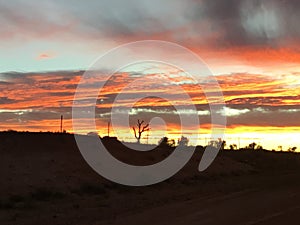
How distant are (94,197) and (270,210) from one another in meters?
12.5

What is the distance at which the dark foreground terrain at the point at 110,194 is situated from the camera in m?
16.8

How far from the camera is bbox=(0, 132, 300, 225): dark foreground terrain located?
16.8 metres

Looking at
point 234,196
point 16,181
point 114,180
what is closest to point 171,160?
point 114,180

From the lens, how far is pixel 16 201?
2511 centimetres

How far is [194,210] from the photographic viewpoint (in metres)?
18.2

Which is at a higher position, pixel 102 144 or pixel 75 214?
pixel 102 144

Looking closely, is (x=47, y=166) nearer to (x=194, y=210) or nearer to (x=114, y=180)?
(x=114, y=180)

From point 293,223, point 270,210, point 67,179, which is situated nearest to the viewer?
point 293,223

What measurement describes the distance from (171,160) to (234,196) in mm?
28806

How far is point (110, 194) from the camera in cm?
2978

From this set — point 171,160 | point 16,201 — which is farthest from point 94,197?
point 171,160

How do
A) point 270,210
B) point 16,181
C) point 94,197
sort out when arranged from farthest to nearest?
point 16,181, point 94,197, point 270,210

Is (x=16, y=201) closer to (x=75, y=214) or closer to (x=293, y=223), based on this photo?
(x=75, y=214)

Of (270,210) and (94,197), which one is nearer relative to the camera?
Answer: (270,210)
